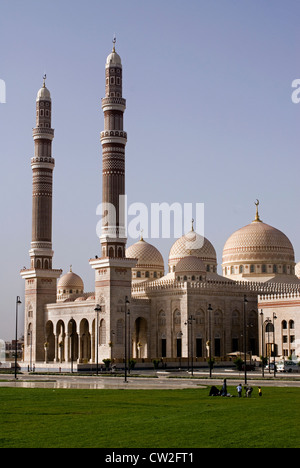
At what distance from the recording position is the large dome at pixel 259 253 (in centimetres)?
8412

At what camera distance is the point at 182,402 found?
28.5 m

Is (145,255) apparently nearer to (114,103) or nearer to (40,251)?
(40,251)

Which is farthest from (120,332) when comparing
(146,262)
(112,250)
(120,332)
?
(146,262)

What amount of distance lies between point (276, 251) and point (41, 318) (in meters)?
26.9

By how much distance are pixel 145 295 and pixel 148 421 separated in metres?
56.9

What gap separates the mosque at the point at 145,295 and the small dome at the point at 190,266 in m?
0.12

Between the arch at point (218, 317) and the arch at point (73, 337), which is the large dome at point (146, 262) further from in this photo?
the arch at point (218, 317)

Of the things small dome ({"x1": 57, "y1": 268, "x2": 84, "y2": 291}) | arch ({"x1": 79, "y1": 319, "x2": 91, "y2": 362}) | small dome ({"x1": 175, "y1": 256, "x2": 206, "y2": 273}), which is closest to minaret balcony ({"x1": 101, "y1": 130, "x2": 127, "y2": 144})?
small dome ({"x1": 175, "y1": 256, "x2": 206, "y2": 273})

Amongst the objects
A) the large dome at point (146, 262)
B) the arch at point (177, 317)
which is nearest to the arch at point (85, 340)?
the arch at point (177, 317)

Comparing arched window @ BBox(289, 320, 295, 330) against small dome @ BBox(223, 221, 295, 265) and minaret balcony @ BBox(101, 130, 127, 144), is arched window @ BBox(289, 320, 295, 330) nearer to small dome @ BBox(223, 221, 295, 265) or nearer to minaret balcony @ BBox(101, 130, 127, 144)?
small dome @ BBox(223, 221, 295, 265)

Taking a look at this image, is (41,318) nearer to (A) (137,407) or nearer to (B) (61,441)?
(A) (137,407)

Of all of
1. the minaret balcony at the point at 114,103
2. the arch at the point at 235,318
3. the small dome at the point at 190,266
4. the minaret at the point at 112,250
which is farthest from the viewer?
the small dome at the point at 190,266

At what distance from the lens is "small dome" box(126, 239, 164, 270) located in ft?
296
